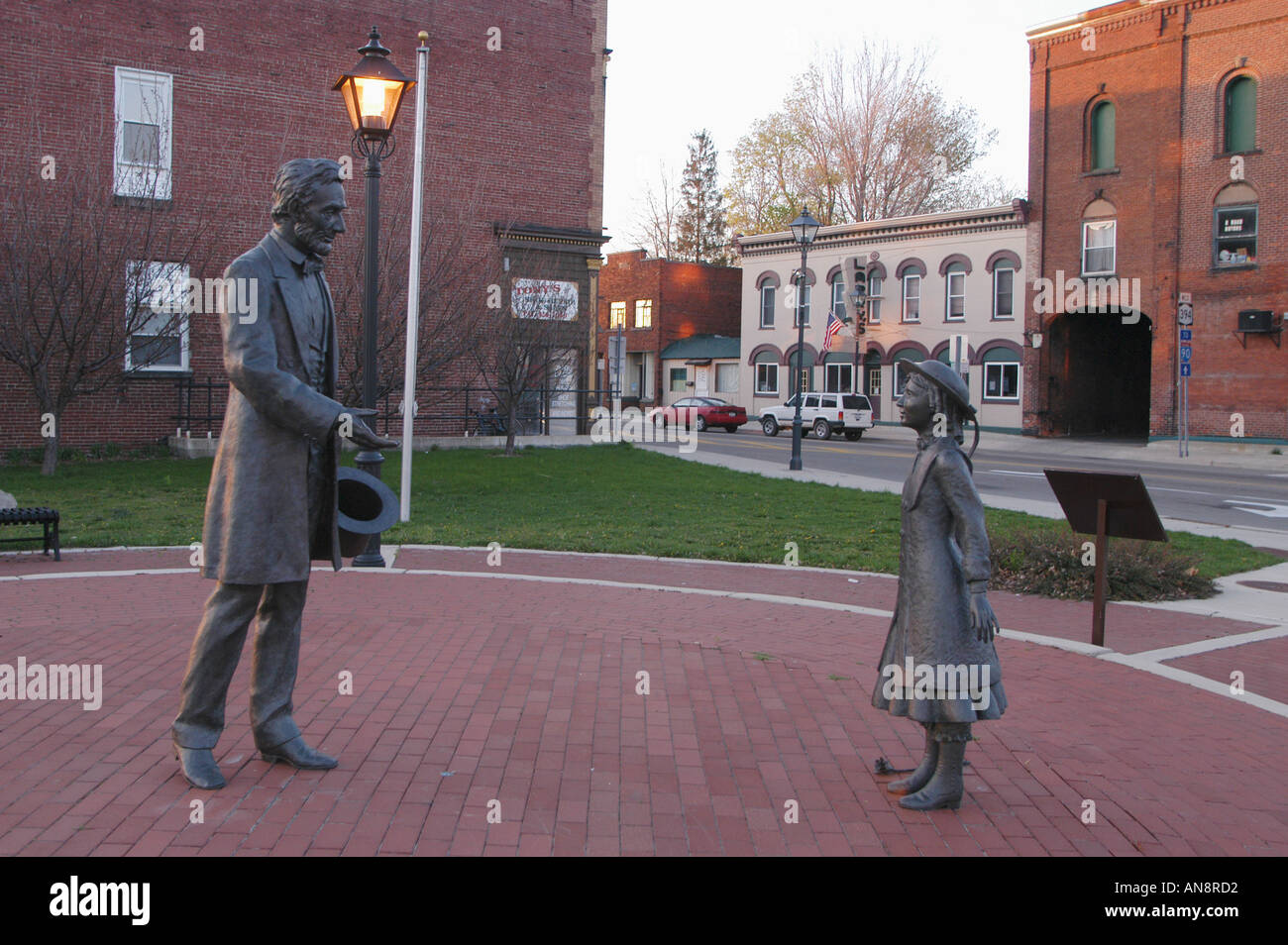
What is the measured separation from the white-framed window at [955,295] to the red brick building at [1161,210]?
3.10 metres

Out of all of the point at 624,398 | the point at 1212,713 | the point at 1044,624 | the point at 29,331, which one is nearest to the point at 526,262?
the point at 29,331

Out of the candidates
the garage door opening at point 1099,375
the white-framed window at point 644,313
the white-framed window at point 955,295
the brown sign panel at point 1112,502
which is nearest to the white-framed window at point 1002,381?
the garage door opening at point 1099,375

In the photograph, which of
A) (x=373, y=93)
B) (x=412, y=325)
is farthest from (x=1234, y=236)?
(x=373, y=93)

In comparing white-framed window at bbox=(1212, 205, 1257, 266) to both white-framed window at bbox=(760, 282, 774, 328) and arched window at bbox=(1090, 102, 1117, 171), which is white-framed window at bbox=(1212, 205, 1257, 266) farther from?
white-framed window at bbox=(760, 282, 774, 328)

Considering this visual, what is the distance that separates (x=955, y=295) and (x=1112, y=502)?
3681cm

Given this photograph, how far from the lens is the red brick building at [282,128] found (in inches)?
816

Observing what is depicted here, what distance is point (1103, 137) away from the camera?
1475 inches

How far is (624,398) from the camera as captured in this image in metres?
59.9

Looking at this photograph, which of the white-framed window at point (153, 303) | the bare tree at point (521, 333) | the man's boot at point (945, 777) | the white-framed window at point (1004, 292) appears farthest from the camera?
the white-framed window at point (1004, 292)

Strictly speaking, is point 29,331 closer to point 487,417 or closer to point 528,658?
point 487,417

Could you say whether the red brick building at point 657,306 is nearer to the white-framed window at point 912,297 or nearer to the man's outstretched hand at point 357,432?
the white-framed window at point 912,297

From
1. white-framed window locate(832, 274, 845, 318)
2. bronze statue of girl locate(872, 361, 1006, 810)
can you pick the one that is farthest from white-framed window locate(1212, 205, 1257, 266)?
bronze statue of girl locate(872, 361, 1006, 810)

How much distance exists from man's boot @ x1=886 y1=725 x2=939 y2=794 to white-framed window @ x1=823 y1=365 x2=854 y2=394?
42930 mm

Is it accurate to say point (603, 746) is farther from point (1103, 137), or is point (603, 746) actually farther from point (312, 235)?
point (1103, 137)
